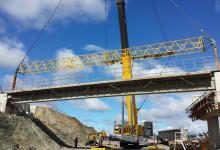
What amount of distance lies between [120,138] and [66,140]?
16576mm

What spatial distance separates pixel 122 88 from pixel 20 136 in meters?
16.5

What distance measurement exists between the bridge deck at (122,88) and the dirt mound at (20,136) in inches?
220

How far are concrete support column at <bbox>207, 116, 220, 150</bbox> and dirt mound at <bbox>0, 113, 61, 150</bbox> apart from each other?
23180 millimetres

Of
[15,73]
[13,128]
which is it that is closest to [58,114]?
[15,73]

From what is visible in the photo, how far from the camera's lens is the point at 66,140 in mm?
54438

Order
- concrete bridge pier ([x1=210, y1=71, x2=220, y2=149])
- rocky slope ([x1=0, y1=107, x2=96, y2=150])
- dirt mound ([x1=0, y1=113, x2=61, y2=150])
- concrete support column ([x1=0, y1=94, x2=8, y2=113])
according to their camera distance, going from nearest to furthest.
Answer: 1. concrete bridge pier ([x1=210, y1=71, x2=220, y2=149])
2. dirt mound ([x1=0, y1=113, x2=61, y2=150])
3. rocky slope ([x1=0, y1=107, x2=96, y2=150])
4. concrete support column ([x1=0, y1=94, x2=8, y2=113])

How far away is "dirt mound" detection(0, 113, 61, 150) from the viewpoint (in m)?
37.5

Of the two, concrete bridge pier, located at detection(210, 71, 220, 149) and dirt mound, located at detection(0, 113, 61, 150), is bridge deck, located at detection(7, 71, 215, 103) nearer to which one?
concrete bridge pier, located at detection(210, 71, 220, 149)

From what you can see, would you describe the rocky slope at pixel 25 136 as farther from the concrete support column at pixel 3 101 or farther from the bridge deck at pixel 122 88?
the concrete support column at pixel 3 101

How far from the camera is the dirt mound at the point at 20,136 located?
123 feet

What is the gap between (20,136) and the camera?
137ft

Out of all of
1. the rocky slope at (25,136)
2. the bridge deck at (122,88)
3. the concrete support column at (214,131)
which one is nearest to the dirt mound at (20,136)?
the rocky slope at (25,136)

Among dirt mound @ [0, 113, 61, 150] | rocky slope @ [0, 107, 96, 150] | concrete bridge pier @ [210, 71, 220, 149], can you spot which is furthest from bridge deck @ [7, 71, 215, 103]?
dirt mound @ [0, 113, 61, 150]

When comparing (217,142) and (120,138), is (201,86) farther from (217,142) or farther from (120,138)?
(120,138)
